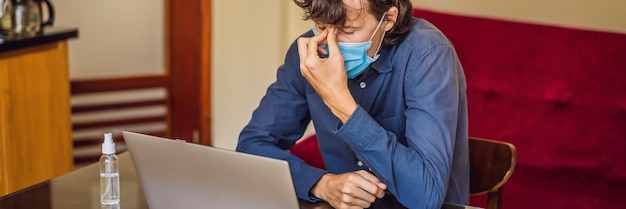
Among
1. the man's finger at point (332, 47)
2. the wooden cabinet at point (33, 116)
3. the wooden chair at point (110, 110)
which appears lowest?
the wooden chair at point (110, 110)

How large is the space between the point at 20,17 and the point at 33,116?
1.07 ft

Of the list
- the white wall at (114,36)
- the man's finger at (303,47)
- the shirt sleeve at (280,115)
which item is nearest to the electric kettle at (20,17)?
the white wall at (114,36)

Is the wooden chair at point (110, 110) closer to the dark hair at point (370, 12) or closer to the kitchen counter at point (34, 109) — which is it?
the kitchen counter at point (34, 109)

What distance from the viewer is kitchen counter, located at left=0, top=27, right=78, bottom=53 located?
2.64 m

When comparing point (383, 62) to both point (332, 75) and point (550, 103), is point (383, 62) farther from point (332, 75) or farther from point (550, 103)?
point (550, 103)

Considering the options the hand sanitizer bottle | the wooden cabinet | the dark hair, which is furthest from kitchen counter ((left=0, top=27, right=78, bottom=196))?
the dark hair

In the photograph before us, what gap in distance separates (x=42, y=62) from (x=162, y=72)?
109 centimetres

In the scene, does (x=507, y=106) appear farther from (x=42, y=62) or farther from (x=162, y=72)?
(x=162, y=72)

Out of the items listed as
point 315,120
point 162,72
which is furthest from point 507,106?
point 162,72

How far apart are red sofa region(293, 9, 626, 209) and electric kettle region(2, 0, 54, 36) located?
97 centimetres

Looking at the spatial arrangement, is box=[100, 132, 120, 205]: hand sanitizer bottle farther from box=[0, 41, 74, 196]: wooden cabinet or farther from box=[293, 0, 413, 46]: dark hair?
box=[0, 41, 74, 196]: wooden cabinet

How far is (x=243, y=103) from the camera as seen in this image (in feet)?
12.6

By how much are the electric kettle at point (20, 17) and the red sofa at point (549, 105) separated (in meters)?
0.97

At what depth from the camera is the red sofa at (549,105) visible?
2.47 m
